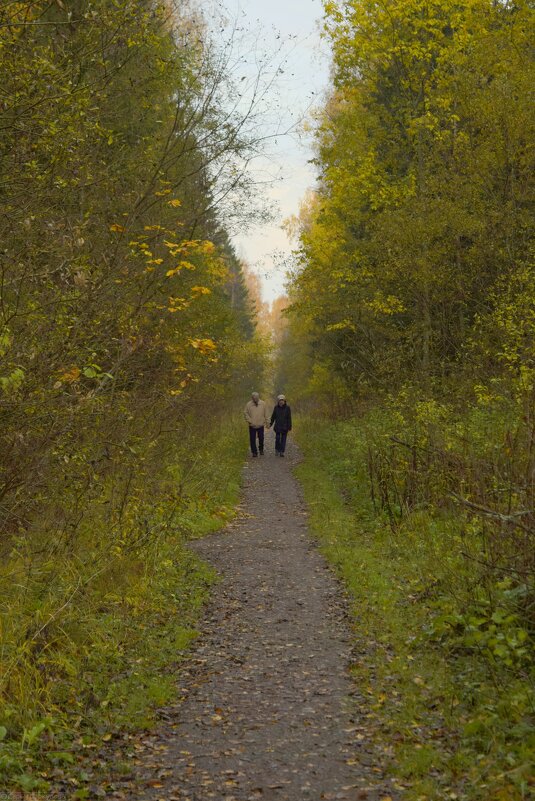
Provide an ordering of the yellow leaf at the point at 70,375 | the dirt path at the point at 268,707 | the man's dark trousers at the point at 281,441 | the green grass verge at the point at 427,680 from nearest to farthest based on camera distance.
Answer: the green grass verge at the point at 427,680 < the dirt path at the point at 268,707 < the yellow leaf at the point at 70,375 < the man's dark trousers at the point at 281,441

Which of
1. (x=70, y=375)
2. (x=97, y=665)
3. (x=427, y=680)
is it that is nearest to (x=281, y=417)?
(x=70, y=375)

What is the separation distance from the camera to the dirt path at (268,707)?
5059 millimetres

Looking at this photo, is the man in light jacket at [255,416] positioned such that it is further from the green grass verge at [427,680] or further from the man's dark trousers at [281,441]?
the green grass verge at [427,680]

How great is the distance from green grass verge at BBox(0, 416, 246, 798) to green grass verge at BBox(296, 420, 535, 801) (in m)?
1.79

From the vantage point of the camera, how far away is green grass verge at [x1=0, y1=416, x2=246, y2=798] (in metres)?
5.21

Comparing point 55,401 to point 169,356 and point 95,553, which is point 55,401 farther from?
point 169,356

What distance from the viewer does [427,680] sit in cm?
630

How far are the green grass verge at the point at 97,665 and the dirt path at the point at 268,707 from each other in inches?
11.1

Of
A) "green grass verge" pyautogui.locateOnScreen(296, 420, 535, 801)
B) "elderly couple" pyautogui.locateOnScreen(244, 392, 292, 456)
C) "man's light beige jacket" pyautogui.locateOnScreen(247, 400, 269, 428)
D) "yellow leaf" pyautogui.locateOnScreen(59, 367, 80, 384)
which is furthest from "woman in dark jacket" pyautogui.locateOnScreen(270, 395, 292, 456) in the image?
"yellow leaf" pyautogui.locateOnScreen(59, 367, 80, 384)

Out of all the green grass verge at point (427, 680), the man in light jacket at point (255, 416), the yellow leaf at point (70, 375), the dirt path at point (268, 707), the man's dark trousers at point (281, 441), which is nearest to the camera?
the green grass verge at point (427, 680)

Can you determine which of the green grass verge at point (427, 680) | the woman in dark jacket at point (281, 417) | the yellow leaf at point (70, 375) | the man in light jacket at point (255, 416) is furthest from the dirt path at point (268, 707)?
the woman in dark jacket at point (281, 417)

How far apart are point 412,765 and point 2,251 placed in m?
5.18

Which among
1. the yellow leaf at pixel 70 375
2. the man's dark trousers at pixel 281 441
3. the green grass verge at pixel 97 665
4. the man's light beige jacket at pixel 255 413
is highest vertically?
the yellow leaf at pixel 70 375

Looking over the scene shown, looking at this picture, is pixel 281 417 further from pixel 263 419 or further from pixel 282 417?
pixel 263 419
